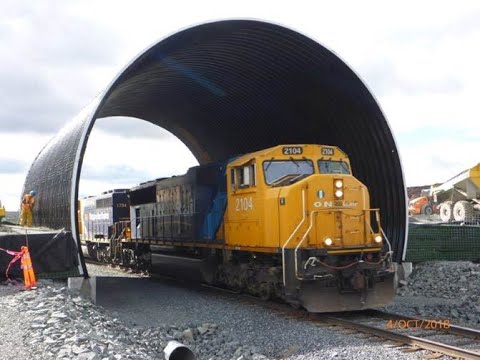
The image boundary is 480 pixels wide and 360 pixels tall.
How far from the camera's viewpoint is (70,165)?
14.2 meters

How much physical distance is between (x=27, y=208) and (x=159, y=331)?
12827 millimetres

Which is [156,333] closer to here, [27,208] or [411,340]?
[411,340]

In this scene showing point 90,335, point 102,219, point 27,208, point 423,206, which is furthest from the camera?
point 423,206

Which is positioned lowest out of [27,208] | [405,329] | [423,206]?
[405,329]

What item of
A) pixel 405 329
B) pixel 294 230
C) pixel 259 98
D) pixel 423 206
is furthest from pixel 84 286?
pixel 423 206

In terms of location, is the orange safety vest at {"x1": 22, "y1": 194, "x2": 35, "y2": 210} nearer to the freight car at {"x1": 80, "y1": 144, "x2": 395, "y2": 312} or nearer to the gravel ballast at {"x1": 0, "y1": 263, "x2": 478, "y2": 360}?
the freight car at {"x1": 80, "y1": 144, "x2": 395, "y2": 312}

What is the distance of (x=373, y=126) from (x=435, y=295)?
16.8 feet

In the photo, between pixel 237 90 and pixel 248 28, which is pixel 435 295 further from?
pixel 237 90

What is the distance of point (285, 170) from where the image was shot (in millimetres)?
11867

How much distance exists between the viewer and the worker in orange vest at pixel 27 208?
20.7 m

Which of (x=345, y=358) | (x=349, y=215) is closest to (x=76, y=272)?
(x=349, y=215)

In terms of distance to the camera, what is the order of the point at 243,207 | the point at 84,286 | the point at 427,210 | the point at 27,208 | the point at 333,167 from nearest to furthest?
1. the point at 333,167
2. the point at 243,207
3. the point at 84,286
4. the point at 27,208
5. the point at 427,210

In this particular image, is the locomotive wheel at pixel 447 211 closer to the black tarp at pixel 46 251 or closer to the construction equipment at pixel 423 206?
the construction equipment at pixel 423 206

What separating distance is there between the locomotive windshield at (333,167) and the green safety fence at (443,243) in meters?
6.12
